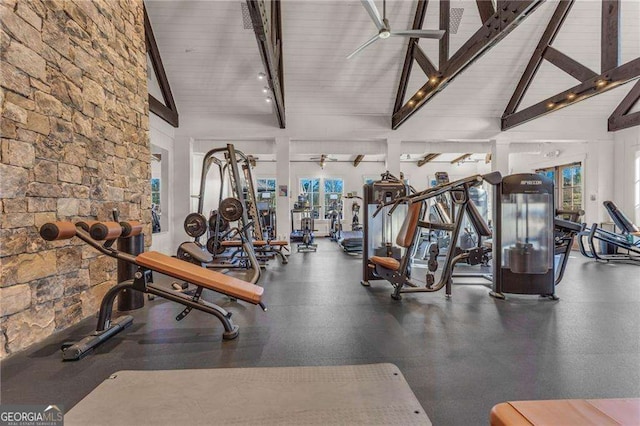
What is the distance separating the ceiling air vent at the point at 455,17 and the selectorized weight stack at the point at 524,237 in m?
4.06

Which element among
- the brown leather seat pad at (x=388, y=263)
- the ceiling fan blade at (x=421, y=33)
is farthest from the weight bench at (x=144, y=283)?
the ceiling fan blade at (x=421, y=33)

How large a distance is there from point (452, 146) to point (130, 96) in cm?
821

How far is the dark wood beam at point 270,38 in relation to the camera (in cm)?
358

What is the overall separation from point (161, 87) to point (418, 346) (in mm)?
7210

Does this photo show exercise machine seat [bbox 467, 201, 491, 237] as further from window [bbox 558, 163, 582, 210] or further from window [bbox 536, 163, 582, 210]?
window [bbox 558, 163, 582, 210]

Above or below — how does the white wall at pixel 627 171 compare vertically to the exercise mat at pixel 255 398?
above

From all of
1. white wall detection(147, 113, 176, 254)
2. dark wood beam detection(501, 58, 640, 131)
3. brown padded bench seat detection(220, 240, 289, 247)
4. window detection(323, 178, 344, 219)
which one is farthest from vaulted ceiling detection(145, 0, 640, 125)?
window detection(323, 178, 344, 219)

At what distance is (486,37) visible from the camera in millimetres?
4035

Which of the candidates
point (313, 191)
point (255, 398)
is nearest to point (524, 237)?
point (255, 398)

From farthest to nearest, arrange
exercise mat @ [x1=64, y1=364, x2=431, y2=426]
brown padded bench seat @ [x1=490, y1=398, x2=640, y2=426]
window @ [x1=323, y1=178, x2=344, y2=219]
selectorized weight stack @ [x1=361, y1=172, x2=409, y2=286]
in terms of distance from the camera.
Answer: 1. window @ [x1=323, y1=178, x2=344, y2=219]
2. selectorized weight stack @ [x1=361, y1=172, x2=409, y2=286]
3. exercise mat @ [x1=64, y1=364, x2=431, y2=426]
4. brown padded bench seat @ [x1=490, y1=398, x2=640, y2=426]

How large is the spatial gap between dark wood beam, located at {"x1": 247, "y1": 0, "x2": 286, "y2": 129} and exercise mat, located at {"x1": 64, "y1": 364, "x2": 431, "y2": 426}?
375 cm

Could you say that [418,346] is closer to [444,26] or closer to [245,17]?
[444,26]

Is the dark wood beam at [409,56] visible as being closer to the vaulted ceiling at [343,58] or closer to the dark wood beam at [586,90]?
the vaulted ceiling at [343,58]

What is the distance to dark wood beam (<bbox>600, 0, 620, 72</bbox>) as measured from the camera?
466 cm
